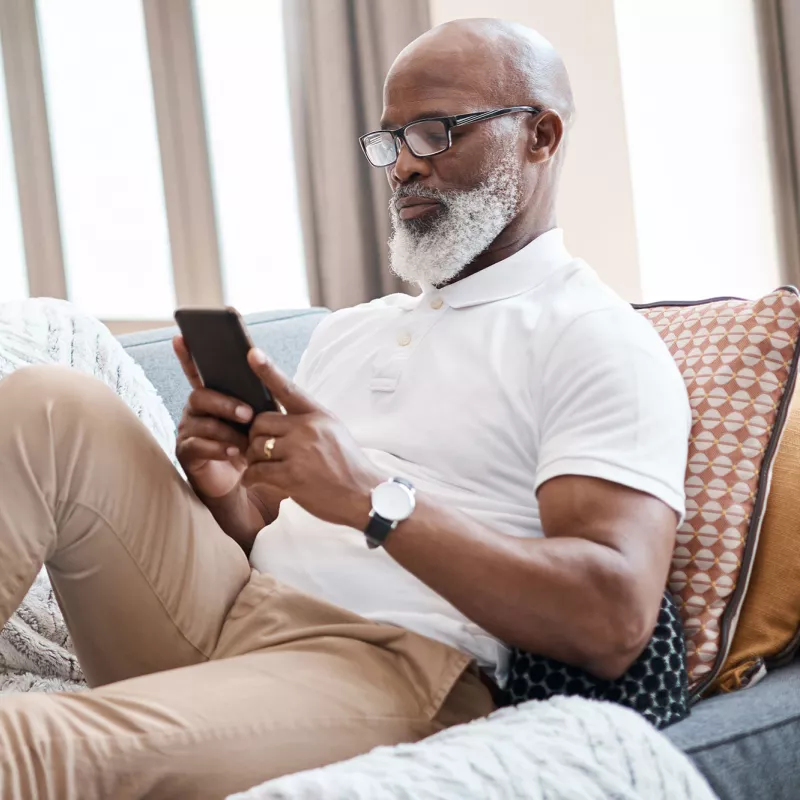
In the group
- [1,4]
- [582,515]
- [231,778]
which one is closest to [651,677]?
[582,515]

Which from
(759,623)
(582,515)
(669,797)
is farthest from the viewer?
(759,623)

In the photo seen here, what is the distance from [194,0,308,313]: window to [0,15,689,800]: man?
7.75 feet

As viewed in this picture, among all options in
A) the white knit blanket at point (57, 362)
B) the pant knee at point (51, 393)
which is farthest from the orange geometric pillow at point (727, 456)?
the white knit blanket at point (57, 362)

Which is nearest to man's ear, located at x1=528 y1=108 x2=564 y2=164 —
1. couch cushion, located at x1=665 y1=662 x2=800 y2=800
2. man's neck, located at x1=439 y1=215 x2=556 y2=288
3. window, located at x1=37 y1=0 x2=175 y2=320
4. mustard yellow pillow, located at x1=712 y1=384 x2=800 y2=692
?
man's neck, located at x1=439 y1=215 x2=556 y2=288

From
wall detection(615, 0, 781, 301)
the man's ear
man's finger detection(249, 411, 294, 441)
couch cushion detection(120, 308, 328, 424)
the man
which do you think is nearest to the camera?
the man

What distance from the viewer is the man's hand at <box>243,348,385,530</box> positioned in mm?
1061

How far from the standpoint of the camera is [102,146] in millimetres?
3816

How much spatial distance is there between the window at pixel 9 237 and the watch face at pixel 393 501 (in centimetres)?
294

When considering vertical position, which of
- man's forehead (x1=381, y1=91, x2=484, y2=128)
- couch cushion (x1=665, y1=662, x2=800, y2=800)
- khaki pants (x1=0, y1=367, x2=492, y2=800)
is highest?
man's forehead (x1=381, y1=91, x2=484, y2=128)

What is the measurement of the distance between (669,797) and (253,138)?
127 inches

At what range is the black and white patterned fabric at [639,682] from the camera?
3.59ft

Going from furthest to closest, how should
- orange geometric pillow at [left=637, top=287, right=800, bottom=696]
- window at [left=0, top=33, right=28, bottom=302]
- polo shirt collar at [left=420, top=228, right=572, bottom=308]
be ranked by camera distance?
window at [left=0, top=33, right=28, bottom=302] < polo shirt collar at [left=420, top=228, right=572, bottom=308] < orange geometric pillow at [left=637, top=287, right=800, bottom=696]

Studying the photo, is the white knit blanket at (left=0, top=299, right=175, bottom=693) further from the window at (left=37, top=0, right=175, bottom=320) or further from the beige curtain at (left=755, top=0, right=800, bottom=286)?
the beige curtain at (left=755, top=0, right=800, bottom=286)

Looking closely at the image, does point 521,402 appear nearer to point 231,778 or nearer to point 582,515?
point 582,515
